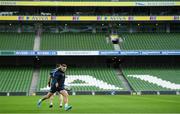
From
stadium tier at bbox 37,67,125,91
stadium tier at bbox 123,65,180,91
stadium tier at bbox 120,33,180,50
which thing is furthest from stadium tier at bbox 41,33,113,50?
stadium tier at bbox 123,65,180,91

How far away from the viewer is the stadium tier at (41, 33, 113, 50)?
232 feet

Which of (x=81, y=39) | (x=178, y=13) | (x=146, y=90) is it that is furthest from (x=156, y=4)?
(x=146, y=90)

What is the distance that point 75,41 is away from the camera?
7288cm

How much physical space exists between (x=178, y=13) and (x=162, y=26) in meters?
3.52

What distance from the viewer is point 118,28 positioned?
3046 inches

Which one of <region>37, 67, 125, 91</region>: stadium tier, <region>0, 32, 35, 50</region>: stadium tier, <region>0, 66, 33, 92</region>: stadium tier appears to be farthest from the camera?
<region>0, 32, 35, 50</region>: stadium tier

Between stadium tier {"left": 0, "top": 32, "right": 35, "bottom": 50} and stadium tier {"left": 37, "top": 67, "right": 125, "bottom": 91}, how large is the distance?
4.83 metres

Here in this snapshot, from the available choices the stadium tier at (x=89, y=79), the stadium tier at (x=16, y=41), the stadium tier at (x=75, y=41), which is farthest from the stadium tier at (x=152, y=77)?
the stadium tier at (x=16, y=41)

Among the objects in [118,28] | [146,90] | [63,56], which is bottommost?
[146,90]

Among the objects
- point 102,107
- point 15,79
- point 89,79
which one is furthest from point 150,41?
point 102,107

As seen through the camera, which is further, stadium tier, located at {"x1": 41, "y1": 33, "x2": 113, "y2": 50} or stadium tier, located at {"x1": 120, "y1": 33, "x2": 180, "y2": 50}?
stadium tier, located at {"x1": 120, "y1": 33, "x2": 180, "y2": 50}

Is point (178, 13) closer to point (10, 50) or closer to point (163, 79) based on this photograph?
point (163, 79)

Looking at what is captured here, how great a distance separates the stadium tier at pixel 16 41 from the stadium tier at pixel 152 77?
50.7ft

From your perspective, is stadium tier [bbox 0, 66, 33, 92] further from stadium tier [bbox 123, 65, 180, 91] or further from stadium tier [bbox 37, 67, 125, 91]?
stadium tier [bbox 123, 65, 180, 91]
